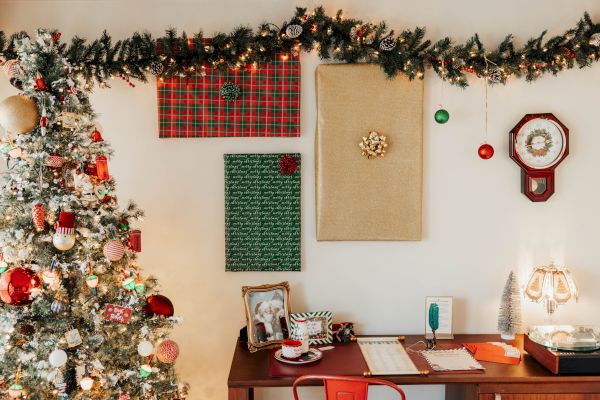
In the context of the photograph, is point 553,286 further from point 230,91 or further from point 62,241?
point 62,241

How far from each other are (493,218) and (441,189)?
342mm

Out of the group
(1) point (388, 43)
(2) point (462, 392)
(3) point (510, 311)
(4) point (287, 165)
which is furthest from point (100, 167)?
(3) point (510, 311)

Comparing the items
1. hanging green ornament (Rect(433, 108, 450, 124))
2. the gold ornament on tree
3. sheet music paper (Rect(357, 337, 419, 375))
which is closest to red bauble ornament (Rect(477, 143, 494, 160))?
hanging green ornament (Rect(433, 108, 450, 124))

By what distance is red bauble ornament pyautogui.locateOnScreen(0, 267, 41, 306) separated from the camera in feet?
6.90

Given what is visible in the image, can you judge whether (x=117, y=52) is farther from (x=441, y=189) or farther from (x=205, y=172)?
(x=441, y=189)

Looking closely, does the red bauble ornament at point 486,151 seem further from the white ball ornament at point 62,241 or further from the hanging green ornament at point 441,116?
the white ball ornament at point 62,241

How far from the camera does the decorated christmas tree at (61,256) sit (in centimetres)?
218

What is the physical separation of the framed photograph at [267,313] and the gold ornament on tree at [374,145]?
33.5 inches

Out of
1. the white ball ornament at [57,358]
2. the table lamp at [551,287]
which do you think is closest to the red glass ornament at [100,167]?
the white ball ornament at [57,358]

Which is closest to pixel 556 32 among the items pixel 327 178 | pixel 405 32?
pixel 405 32

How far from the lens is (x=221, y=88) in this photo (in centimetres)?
281

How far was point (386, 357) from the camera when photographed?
2.54 meters

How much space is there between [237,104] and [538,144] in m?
1.68

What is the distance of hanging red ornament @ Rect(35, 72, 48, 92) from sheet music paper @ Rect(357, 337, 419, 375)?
1.92m
